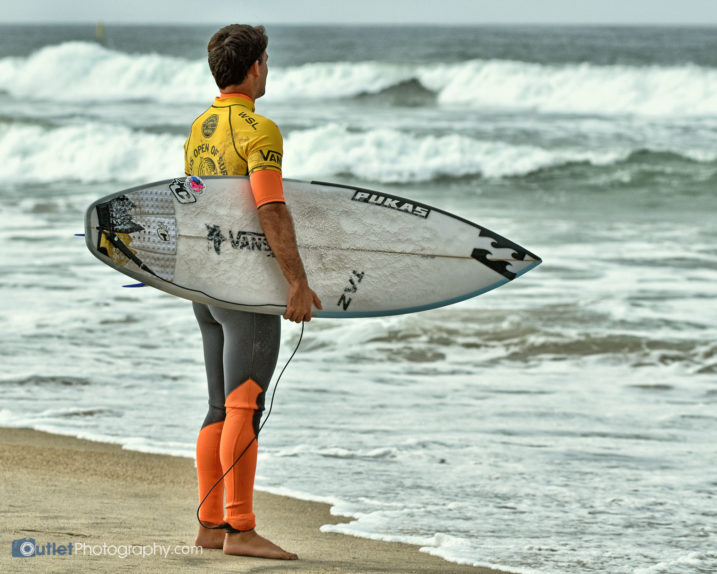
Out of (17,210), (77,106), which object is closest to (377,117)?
(77,106)

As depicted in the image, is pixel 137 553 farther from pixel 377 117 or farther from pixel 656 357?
pixel 377 117

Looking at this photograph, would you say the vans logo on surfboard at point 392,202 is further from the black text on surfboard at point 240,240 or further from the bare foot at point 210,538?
the bare foot at point 210,538

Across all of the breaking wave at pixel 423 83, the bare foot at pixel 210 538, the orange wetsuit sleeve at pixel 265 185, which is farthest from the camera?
the breaking wave at pixel 423 83

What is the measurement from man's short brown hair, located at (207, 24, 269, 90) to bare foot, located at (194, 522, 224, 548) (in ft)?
4.01

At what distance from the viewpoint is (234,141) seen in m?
2.42

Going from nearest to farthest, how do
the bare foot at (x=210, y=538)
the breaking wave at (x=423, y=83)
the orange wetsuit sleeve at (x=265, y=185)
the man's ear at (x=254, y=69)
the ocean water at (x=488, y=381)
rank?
the orange wetsuit sleeve at (x=265, y=185), the man's ear at (x=254, y=69), the bare foot at (x=210, y=538), the ocean water at (x=488, y=381), the breaking wave at (x=423, y=83)

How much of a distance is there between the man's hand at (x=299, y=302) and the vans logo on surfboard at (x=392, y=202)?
49cm

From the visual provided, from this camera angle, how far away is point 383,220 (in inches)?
112

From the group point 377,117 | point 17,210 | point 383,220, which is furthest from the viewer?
point 377,117

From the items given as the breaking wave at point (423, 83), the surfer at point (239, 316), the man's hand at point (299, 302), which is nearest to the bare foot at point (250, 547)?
the surfer at point (239, 316)

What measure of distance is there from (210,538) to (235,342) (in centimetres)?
58

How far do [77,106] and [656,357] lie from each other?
862 inches

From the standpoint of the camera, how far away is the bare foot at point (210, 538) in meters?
2.63

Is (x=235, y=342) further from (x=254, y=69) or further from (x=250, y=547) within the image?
(x=254, y=69)
